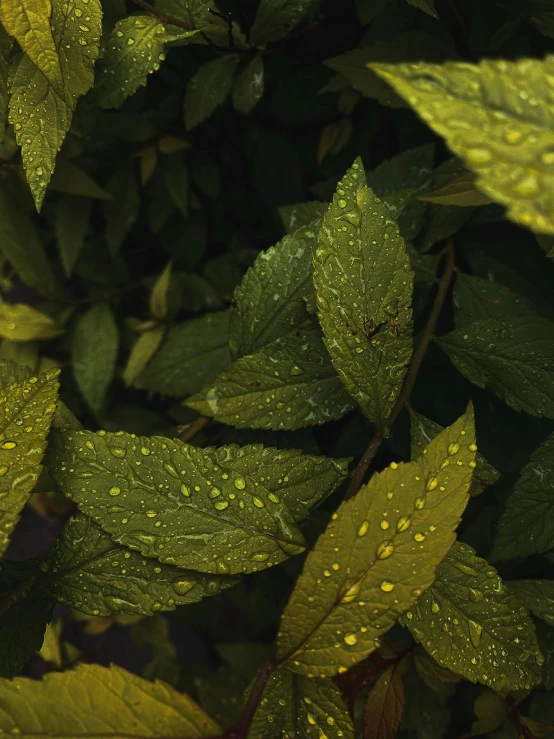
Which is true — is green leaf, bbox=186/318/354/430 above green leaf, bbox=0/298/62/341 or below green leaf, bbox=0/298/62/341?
above

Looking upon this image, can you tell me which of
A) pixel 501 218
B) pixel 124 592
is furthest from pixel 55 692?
pixel 501 218

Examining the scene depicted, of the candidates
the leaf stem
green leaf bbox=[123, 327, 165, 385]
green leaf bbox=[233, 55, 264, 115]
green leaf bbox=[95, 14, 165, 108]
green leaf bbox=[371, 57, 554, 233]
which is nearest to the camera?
green leaf bbox=[371, 57, 554, 233]

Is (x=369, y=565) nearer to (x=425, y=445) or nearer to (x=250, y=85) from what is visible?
(x=425, y=445)

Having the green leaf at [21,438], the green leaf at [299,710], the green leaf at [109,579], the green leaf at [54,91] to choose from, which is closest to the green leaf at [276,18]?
the green leaf at [54,91]

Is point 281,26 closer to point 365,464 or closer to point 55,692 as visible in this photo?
point 365,464

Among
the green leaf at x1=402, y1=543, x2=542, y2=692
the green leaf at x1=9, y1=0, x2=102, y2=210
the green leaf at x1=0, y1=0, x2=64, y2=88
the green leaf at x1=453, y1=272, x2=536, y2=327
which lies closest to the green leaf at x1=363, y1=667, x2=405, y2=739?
the green leaf at x1=402, y1=543, x2=542, y2=692

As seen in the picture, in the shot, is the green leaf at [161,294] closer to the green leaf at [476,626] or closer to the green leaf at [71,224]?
the green leaf at [71,224]

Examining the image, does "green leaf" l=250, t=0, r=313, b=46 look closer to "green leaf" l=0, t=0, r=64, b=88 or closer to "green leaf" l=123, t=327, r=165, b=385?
"green leaf" l=0, t=0, r=64, b=88
